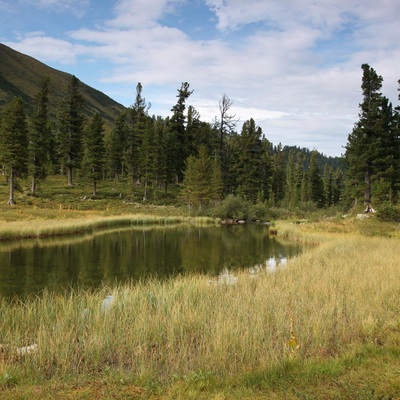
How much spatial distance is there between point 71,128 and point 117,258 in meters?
44.6

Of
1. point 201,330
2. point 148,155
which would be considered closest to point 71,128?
point 148,155

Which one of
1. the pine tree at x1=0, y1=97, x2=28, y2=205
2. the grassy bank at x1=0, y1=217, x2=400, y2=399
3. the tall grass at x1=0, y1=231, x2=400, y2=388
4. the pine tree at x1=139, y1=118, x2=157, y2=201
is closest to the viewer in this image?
the grassy bank at x1=0, y1=217, x2=400, y2=399

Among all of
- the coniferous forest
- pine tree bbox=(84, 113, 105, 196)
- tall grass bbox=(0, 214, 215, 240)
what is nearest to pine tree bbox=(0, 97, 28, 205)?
the coniferous forest

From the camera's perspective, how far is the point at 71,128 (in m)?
59.6

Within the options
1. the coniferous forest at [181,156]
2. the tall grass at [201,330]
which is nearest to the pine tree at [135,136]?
the coniferous forest at [181,156]

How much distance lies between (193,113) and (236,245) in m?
54.2

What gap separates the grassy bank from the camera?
4.80 m

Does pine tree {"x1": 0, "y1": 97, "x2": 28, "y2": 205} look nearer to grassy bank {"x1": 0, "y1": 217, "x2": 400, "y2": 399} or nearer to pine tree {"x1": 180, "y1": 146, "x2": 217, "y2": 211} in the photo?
pine tree {"x1": 180, "y1": 146, "x2": 217, "y2": 211}

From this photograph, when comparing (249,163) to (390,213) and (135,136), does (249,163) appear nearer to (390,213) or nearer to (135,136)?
(135,136)

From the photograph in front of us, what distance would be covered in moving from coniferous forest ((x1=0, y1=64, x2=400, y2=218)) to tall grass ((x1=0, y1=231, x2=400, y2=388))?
83.4 feet

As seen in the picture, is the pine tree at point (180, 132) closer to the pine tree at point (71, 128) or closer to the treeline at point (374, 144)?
the pine tree at point (71, 128)

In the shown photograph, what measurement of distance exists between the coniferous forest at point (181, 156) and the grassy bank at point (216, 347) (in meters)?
26.0

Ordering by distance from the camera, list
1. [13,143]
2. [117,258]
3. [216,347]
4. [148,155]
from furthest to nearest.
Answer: [148,155], [13,143], [117,258], [216,347]

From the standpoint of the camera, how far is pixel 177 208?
5559cm
